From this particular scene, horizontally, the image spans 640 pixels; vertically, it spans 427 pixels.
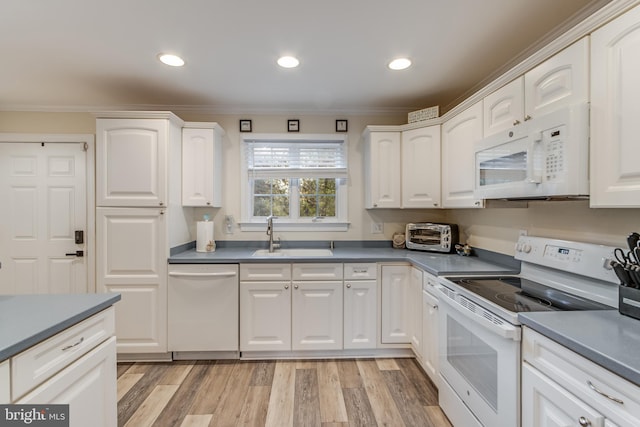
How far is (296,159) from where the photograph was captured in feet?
9.91

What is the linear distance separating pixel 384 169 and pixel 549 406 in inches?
80.9

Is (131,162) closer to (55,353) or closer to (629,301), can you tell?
(55,353)

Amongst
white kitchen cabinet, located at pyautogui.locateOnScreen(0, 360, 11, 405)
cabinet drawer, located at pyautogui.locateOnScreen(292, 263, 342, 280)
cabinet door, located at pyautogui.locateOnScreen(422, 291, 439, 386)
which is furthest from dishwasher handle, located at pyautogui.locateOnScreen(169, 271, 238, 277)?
cabinet door, located at pyautogui.locateOnScreen(422, 291, 439, 386)

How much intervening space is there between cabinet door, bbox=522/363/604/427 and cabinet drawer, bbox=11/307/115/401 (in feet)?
5.93

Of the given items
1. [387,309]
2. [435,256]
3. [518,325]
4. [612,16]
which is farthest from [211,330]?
[612,16]

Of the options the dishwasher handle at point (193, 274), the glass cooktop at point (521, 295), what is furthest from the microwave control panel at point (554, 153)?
the dishwasher handle at point (193, 274)

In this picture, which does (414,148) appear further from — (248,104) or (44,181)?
(44,181)

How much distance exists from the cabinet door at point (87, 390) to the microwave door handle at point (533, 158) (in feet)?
7.14

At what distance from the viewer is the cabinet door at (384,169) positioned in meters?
2.71

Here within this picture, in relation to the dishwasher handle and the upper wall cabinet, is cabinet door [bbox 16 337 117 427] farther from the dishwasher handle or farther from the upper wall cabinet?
the upper wall cabinet

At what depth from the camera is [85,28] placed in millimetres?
1676

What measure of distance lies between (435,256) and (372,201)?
0.77 metres

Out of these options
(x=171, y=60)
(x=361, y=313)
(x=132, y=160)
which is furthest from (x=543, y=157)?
(x=132, y=160)

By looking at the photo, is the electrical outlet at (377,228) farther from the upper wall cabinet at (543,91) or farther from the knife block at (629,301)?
the knife block at (629,301)
